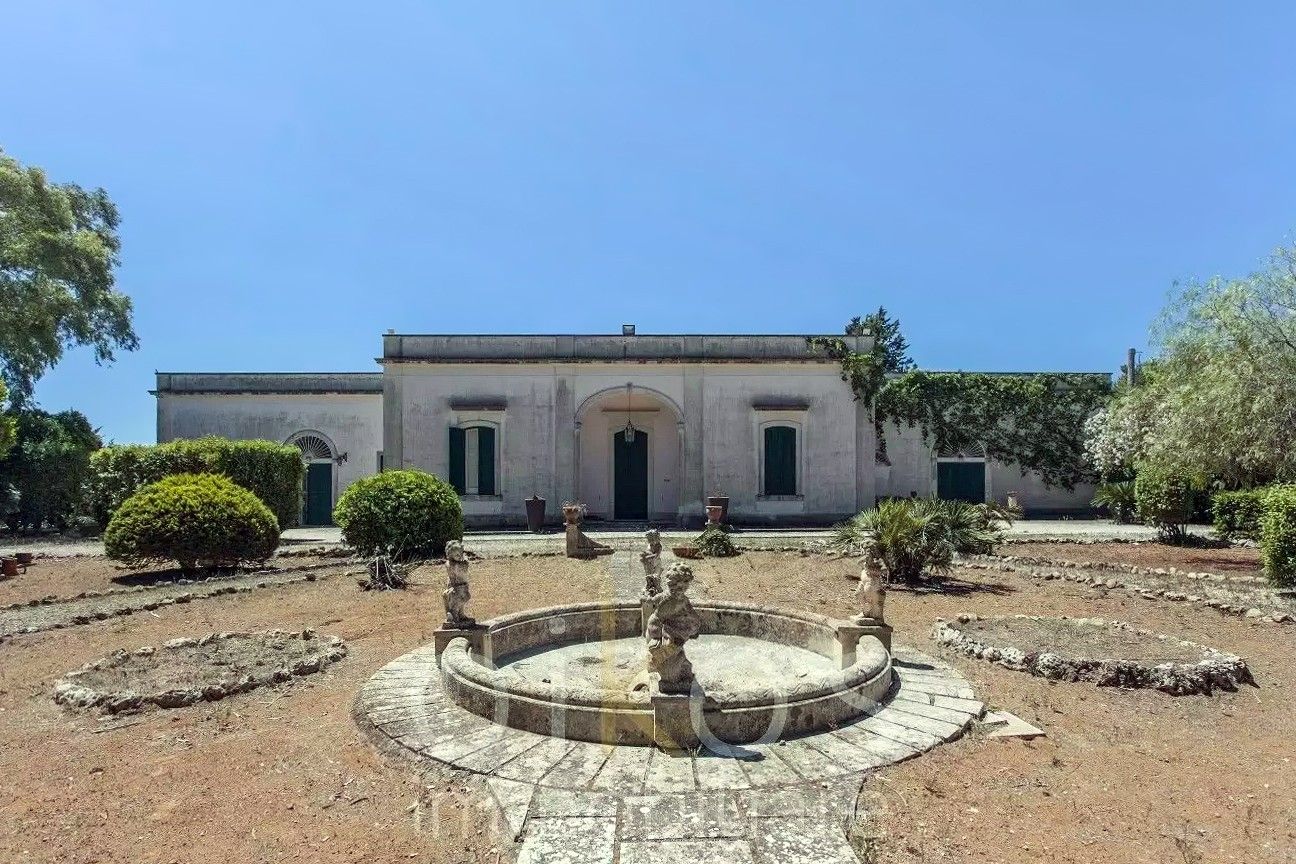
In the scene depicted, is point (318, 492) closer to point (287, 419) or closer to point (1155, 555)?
point (287, 419)

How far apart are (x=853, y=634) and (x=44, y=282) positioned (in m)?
24.4

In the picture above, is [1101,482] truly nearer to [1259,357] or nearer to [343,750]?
[1259,357]

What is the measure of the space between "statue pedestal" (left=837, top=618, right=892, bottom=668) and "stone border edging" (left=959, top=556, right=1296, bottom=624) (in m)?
5.45

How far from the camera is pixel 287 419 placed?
22.8m

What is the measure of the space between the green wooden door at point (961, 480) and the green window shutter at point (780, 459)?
5.36 m

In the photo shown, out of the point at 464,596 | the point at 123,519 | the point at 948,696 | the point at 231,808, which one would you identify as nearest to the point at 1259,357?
the point at 948,696

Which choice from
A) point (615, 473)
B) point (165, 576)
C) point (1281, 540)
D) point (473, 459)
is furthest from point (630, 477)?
point (1281, 540)

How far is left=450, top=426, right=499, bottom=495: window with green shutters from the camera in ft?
65.2

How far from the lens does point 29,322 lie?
797 inches

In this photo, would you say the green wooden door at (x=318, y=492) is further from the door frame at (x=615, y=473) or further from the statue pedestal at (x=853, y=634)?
the statue pedestal at (x=853, y=634)

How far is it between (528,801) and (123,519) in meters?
10.6

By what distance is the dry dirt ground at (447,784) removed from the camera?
11.4 feet

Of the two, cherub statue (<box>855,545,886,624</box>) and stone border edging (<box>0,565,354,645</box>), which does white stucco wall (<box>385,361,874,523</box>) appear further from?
cherub statue (<box>855,545,886,624</box>)

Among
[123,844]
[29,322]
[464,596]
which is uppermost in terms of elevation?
[29,322]
